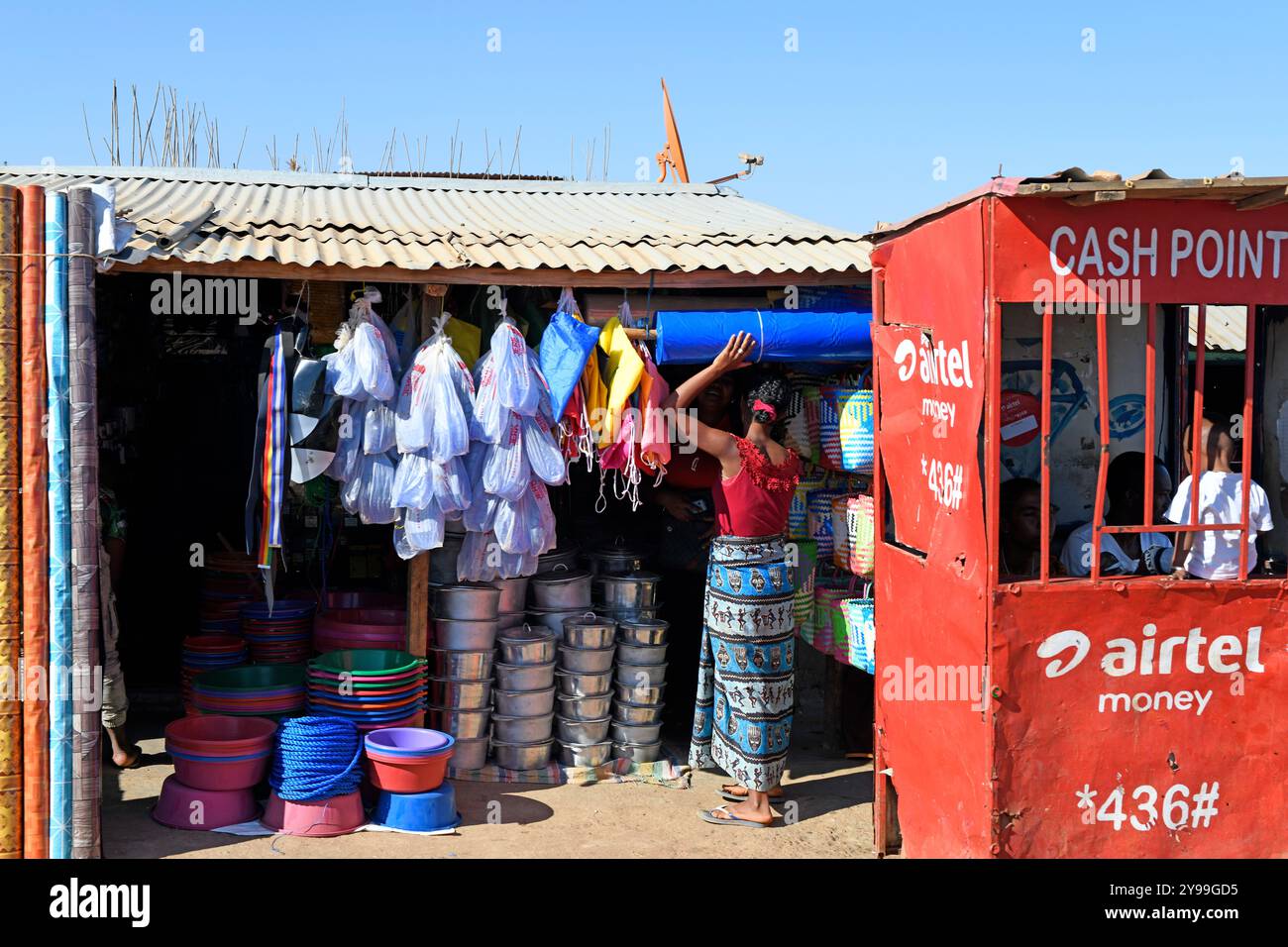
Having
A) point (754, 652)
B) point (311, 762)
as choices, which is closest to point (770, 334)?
point (754, 652)

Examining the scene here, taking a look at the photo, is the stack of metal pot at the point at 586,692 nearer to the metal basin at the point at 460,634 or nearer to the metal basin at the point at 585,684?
the metal basin at the point at 585,684

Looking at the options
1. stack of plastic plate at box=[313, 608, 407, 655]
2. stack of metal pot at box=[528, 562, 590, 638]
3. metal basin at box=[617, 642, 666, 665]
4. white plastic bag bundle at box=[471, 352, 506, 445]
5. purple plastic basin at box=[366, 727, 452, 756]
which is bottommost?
purple plastic basin at box=[366, 727, 452, 756]

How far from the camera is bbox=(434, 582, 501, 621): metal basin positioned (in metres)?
6.51

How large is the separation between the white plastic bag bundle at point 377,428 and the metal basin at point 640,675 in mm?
1855

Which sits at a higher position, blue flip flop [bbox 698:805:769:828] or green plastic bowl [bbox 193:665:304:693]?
green plastic bowl [bbox 193:665:304:693]

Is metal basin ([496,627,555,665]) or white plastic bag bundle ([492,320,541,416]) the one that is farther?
metal basin ([496,627,555,665])

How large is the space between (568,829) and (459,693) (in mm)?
1036

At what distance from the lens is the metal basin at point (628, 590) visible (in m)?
6.91

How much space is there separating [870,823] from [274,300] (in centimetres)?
446

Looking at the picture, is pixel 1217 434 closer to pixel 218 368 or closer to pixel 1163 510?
pixel 1163 510

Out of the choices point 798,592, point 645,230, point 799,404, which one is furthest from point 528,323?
point 798,592

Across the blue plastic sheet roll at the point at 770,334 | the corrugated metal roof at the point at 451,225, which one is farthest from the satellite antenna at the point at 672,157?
the blue plastic sheet roll at the point at 770,334

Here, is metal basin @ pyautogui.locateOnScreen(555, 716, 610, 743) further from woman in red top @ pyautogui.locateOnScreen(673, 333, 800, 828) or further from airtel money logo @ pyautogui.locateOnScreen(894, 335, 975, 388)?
airtel money logo @ pyautogui.locateOnScreen(894, 335, 975, 388)

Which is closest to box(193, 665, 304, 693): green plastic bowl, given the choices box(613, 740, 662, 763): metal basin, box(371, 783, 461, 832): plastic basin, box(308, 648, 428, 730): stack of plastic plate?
box(308, 648, 428, 730): stack of plastic plate
